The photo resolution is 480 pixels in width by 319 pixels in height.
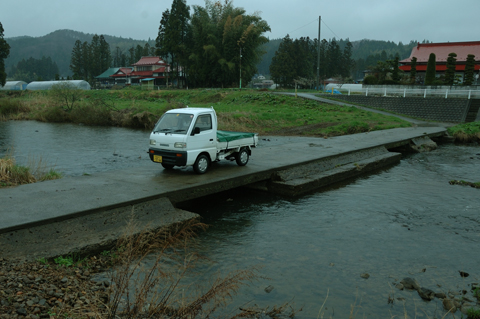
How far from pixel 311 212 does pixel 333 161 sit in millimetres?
5374

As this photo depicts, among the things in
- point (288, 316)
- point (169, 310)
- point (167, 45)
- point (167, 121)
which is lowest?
point (288, 316)

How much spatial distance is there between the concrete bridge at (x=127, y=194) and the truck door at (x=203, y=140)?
0.66m

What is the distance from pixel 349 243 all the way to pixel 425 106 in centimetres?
3112

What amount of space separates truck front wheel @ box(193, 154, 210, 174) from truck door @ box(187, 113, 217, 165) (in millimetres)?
195

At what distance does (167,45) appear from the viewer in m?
64.6

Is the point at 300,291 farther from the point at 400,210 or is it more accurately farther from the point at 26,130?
the point at 26,130

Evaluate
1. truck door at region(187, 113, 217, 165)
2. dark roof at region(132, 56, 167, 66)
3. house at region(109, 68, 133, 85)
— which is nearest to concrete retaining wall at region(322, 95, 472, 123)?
truck door at region(187, 113, 217, 165)

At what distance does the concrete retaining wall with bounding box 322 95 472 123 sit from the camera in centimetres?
3388

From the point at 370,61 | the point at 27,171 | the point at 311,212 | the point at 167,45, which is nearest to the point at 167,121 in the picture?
the point at 27,171

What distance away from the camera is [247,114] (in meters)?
30.8

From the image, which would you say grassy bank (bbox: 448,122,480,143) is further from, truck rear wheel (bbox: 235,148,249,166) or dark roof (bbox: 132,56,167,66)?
dark roof (bbox: 132,56,167,66)

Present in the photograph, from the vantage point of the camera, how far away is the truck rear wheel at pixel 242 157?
Answer: 13.1m

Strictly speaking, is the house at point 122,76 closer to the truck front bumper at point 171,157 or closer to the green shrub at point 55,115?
the green shrub at point 55,115

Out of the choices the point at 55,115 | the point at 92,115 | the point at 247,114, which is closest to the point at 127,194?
the point at 247,114
